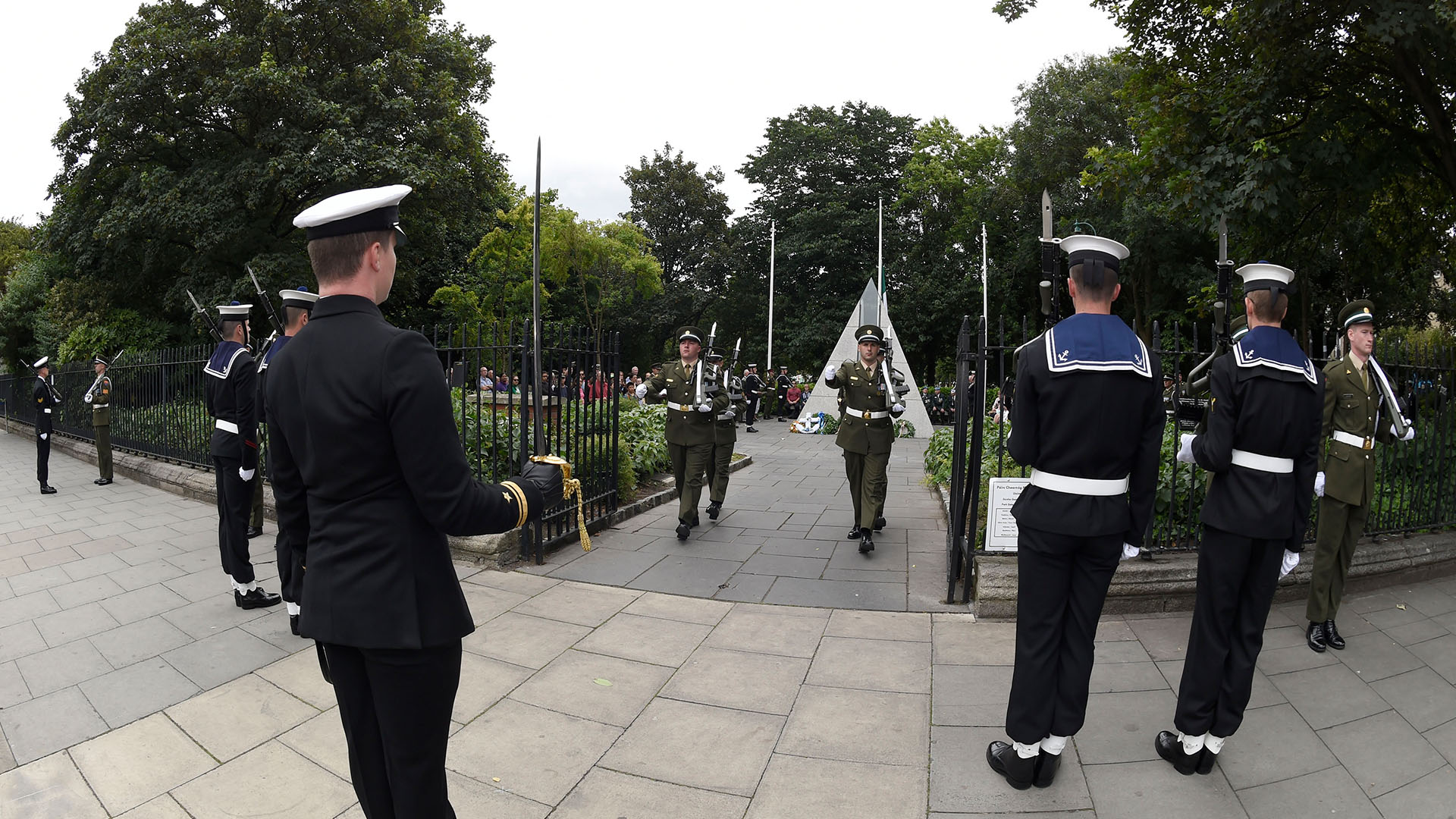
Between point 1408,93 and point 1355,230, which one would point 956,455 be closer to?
point 1408,93

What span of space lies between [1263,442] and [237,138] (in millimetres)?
22246

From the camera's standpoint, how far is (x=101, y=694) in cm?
386

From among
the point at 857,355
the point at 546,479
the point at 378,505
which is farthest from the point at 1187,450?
the point at 857,355

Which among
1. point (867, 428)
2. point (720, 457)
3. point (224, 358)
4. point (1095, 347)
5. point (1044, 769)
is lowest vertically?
point (1044, 769)

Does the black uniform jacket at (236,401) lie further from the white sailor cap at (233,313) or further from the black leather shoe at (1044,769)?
the black leather shoe at (1044,769)

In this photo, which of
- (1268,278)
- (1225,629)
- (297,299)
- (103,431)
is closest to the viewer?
(1225,629)

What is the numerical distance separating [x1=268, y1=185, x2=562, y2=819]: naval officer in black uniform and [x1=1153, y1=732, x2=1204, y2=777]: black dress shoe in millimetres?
2771

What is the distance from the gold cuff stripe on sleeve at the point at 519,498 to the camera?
2.18 meters

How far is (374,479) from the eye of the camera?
1.93 m

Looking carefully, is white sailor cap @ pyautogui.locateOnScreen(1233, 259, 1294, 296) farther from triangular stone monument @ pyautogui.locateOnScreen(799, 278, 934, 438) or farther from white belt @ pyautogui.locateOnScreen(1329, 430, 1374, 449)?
triangular stone monument @ pyautogui.locateOnScreen(799, 278, 934, 438)

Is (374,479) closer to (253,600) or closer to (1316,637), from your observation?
(253,600)

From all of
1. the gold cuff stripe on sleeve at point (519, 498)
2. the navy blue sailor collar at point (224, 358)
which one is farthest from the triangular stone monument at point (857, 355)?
the gold cuff stripe on sleeve at point (519, 498)

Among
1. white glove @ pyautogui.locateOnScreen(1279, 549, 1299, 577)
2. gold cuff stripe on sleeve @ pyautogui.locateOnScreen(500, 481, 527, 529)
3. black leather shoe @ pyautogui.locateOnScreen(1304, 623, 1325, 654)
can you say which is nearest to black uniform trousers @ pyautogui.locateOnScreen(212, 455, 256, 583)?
gold cuff stripe on sleeve @ pyautogui.locateOnScreen(500, 481, 527, 529)

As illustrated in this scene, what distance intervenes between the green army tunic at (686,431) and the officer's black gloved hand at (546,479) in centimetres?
487
